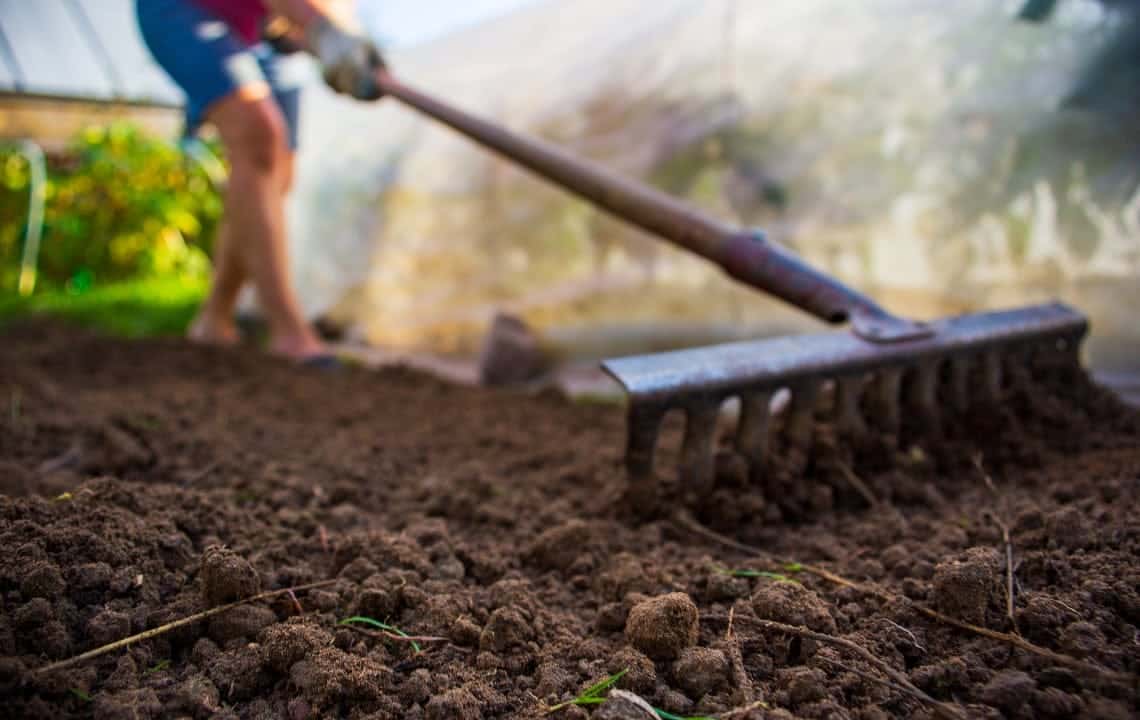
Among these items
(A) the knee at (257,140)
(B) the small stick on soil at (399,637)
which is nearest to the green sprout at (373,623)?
(B) the small stick on soil at (399,637)

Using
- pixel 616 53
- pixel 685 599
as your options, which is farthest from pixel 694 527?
pixel 616 53

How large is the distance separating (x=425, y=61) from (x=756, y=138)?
173 cm

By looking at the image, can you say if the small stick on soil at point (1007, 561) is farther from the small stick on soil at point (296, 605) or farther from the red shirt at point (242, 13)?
the red shirt at point (242, 13)

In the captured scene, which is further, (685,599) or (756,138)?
(756,138)

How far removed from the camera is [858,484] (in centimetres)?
141

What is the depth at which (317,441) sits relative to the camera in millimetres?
1861

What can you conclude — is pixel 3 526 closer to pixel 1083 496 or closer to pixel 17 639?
pixel 17 639

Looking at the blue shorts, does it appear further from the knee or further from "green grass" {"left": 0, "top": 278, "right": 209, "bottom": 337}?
"green grass" {"left": 0, "top": 278, "right": 209, "bottom": 337}

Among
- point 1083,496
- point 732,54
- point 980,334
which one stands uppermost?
point 732,54

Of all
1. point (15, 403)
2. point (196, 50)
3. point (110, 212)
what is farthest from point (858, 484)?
point (110, 212)

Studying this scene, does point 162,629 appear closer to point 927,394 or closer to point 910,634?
point 910,634

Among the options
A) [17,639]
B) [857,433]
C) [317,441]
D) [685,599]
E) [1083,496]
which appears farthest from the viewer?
[317,441]

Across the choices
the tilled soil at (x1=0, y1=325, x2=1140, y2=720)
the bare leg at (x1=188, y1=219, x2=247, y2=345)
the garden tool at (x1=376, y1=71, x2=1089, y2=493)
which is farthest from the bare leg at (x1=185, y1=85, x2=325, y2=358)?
the garden tool at (x1=376, y1=71, x2=1089, y2=493)

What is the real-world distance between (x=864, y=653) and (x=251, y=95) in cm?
247
